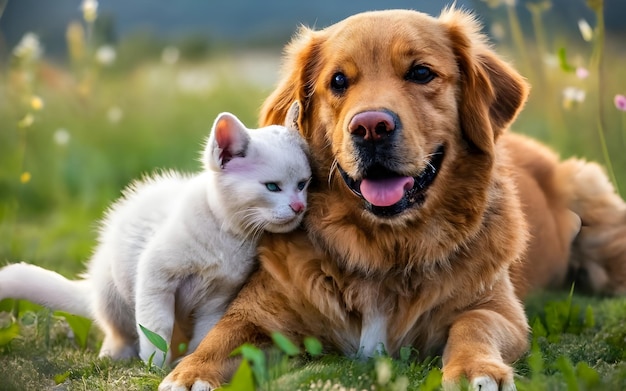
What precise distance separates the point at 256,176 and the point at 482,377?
3.79ft

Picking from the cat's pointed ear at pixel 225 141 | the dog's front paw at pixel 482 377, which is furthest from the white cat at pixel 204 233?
the dog's front paw at pixel 482 377

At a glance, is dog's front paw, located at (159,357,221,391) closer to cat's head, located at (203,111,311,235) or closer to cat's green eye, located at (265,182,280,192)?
cat's head, located at (203,111,311,235)

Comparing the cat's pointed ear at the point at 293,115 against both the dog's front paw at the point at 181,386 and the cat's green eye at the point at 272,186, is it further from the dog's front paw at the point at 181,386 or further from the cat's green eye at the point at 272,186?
the dog's front paw at the point at 181,386

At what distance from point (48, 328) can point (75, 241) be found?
2.28 metres

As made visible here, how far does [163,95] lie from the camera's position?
833cm

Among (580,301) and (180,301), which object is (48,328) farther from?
(580,301)

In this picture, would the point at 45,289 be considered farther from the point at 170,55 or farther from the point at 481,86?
the point at 170,55

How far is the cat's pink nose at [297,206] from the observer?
3.21 m

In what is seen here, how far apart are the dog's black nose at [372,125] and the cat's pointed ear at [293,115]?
0.54m

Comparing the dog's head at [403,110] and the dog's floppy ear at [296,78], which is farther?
the dog's floppy ear at [296,78]

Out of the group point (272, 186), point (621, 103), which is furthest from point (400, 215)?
point (621, 103)

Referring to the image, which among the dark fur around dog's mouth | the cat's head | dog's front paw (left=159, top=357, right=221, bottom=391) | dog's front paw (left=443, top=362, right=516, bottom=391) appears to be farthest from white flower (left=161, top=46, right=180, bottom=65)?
dog's front paw (left=443, top=362, right=516, bottom=391)

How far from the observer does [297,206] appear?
3217 millimetres

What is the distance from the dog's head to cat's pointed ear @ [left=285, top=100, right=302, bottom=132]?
4 cm
